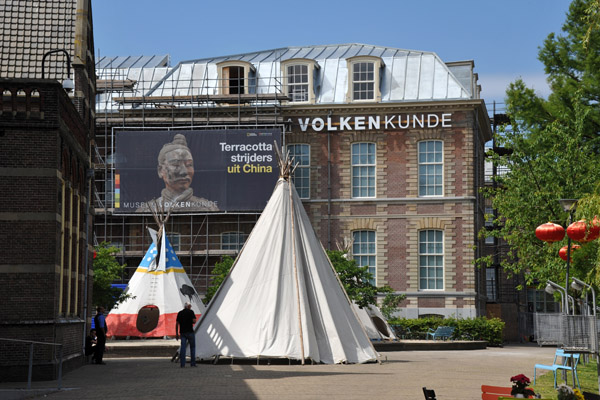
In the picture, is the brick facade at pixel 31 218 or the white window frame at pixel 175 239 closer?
the brick facade at pixel 31 218

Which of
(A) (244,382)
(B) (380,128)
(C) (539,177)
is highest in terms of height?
(B) (380,128)

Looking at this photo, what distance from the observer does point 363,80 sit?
45.7 metres

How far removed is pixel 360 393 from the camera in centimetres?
1538

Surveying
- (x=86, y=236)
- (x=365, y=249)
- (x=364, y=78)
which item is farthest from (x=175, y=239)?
(x=86, y=236)

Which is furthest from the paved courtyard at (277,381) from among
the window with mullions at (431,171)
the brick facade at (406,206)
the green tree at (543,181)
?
the window with mullions at (431,171)

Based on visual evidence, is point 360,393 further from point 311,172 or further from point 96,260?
point 311,172

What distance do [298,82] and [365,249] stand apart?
8.62 metres

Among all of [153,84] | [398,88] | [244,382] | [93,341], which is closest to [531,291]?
[398,88]

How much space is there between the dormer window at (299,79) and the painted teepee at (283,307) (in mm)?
21678

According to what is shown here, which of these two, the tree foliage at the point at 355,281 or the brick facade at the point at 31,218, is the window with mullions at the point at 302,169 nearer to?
the tree foliage at the point at 355,281

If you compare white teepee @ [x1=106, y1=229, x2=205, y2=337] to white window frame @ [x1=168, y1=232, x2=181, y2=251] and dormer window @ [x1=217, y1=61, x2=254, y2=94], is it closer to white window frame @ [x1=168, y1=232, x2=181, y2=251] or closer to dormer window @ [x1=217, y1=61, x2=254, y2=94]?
white window frame @ [x1=168, y1=232, x2=181, y2=251]

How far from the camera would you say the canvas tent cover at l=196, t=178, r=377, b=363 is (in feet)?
74.5

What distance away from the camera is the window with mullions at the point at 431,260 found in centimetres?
4375

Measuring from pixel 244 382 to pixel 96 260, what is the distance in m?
17.5
